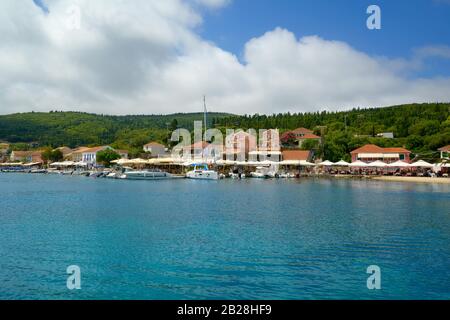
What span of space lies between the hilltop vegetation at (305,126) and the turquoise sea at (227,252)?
2264 inches

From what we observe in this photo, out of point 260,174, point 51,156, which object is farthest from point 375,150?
point 51,156

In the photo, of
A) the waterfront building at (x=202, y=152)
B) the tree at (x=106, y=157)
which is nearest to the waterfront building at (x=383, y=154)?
the waterfront building at (x=202, y=152)

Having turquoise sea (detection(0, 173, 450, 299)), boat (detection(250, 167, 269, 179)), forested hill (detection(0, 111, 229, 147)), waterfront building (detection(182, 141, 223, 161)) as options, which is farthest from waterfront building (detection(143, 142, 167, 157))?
turquoise sea (detection(0, 173, 450, 299))

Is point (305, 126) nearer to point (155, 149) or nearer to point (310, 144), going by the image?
point (310, 144)

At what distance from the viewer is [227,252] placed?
15461mm

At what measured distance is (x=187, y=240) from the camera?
17500mm

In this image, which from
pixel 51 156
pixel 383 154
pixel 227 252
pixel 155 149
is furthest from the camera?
pixel 51 156

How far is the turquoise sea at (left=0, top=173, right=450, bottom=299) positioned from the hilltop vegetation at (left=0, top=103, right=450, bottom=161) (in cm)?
5751

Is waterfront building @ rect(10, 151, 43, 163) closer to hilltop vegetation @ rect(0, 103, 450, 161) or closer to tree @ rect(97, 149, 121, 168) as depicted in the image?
hilltop vegetation @ rect(0, 103, 450, 161)

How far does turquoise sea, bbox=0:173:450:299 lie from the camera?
1152 cm

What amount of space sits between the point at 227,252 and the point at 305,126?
9909 cm

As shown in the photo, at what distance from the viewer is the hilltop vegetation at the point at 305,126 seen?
83625 millimetres
